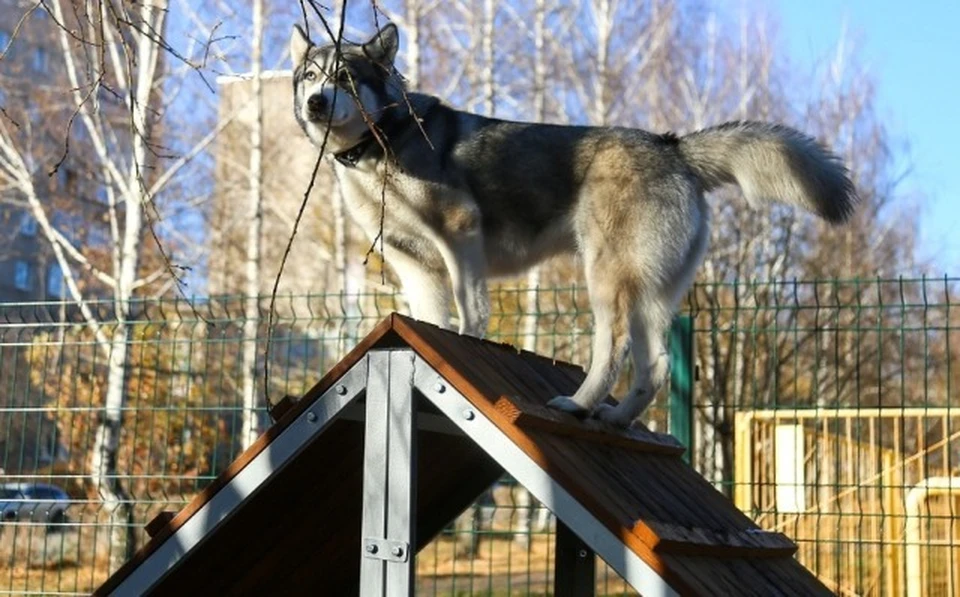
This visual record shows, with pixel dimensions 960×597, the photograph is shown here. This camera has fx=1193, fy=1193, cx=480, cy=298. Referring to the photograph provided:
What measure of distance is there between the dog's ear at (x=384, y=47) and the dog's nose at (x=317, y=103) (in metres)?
0.44

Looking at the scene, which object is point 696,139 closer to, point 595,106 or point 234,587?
point 234,587

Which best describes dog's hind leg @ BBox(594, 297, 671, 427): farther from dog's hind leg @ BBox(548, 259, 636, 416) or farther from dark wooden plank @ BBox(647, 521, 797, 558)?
dark wooden plank @ BBox(647, 521, 797, 558)

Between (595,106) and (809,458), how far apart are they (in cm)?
1450

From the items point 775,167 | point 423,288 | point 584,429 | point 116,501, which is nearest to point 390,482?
point 584,429

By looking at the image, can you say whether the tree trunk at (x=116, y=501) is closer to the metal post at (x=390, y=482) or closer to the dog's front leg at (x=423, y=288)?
the dog's front leg at (x=423, y=288)

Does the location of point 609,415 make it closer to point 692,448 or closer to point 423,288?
point 423,288

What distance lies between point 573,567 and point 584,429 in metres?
0.89

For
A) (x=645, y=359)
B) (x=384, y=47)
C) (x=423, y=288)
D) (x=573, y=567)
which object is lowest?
(x=573, y=567)

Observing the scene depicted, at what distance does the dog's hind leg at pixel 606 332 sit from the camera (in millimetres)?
4684

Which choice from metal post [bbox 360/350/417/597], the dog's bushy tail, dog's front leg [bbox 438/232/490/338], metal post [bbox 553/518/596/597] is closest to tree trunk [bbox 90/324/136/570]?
dog's front leg [bbox 438/232/490/338]

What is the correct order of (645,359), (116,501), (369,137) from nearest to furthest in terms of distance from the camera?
(645,359) < (369,137) < (116,501)

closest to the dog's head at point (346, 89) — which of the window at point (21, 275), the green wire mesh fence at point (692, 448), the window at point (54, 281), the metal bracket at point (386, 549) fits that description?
the green wire mesh fence at point (692, 448)

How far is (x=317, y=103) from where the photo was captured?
17.5 feet

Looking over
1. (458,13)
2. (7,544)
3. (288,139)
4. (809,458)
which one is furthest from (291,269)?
(809,458)
